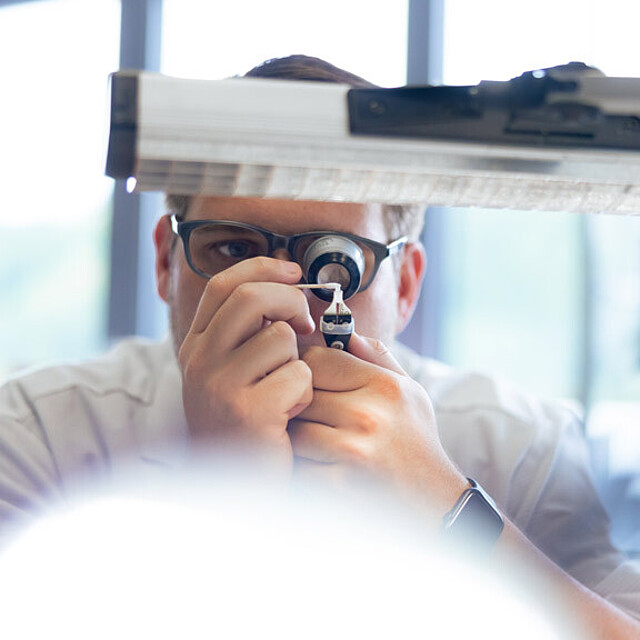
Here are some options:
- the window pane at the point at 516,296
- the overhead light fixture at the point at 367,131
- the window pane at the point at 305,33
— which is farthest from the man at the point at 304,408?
the window pane at the point at 305,33

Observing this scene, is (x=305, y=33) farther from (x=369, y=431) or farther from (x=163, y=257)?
(x=369, y=431)

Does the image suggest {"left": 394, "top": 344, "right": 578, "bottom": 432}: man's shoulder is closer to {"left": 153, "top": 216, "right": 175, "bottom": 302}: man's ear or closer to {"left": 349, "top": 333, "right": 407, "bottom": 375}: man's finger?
{"left": 153, "top": 216, "right": 175, "bottom": 302}: man's ear

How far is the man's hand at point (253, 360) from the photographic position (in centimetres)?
82

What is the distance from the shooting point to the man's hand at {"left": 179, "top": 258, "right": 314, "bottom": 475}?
82 cm

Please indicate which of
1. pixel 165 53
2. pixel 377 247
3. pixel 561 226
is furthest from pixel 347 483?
pixel 165 53

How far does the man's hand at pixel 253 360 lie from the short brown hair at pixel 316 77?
24 centimetres

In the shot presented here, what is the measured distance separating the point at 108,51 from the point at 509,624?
10.9 ft

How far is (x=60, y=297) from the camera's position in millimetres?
3584

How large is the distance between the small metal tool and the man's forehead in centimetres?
16

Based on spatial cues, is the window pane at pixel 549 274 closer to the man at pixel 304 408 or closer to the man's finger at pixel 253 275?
the man at pixel 304 408

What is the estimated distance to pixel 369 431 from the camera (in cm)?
79

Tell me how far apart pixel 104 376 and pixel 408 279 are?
22.8 inches

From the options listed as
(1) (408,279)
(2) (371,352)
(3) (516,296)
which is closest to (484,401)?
(1) (408,279)

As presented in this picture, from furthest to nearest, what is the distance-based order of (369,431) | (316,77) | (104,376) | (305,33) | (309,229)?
(305,33) → (104,376) → (316,77) → (309,229) → (369,431)
